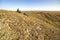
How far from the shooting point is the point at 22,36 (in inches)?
509

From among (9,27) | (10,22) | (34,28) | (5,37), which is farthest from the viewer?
(34,28)

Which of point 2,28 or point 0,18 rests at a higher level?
point 0,18

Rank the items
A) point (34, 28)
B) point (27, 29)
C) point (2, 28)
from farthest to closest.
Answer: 1. point (34, 28)
2. point (27, 29)
3. point (2, 28)

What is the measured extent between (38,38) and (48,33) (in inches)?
108

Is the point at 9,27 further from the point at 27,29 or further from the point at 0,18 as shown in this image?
the point at 27,29

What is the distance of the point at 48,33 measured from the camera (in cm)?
1628

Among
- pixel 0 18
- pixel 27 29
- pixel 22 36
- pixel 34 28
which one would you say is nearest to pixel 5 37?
pixel 22 36

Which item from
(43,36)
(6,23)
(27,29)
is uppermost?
(6,23)

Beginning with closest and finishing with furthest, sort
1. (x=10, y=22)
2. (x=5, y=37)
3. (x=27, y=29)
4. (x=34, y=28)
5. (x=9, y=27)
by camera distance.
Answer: (x=5, y=37) < (x=9, y=27) < (x=10, y=22) < (x=27, y=29) < (x=34, y=28)

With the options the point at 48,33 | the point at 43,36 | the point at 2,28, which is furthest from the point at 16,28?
the point at 48,33

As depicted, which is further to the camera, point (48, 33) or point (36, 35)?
point (48, 33)

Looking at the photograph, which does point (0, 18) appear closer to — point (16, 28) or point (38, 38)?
point (16, 28)

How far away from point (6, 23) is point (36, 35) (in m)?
4.25

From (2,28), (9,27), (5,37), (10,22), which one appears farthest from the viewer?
(10,22)
